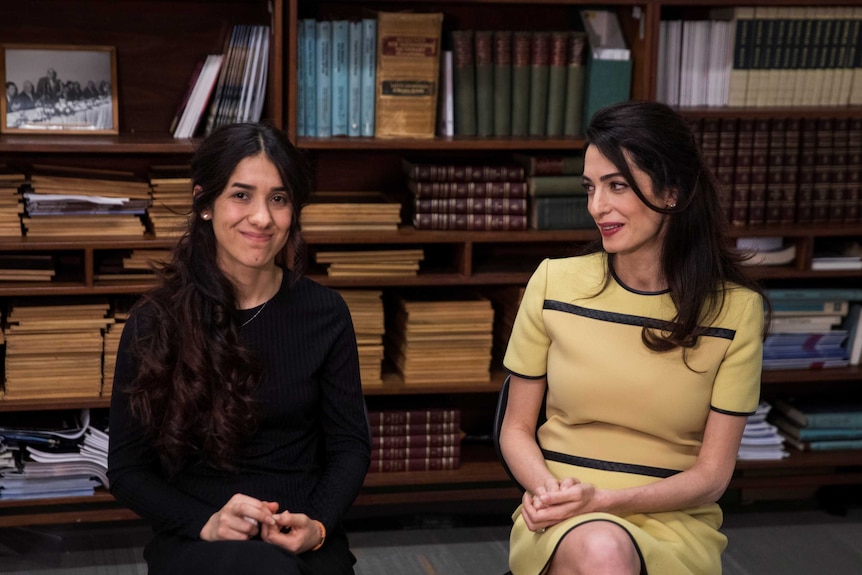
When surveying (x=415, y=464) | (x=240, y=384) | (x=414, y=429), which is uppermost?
(x=240, y=384)

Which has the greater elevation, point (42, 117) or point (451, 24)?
point (451, 24)

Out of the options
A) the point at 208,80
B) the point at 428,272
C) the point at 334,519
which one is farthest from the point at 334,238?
the point at 334,519

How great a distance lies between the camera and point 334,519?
2.04 m

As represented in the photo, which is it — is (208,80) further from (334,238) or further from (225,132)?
(225,132)

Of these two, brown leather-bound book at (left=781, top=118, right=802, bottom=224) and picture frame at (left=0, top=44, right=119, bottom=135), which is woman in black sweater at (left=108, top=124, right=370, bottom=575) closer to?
picture frame at (left=0, top=44, right=119, bottom=135)

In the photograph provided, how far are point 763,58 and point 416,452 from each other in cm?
161

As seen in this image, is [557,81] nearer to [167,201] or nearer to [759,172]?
[759,172]

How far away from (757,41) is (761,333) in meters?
1.60

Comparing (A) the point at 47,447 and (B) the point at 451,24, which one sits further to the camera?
(B) the point at 451,24

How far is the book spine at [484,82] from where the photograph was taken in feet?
10.9

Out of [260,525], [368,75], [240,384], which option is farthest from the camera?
[368,75]

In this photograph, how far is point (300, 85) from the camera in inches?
126

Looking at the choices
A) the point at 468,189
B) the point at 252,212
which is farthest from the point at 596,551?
the point at 468,189

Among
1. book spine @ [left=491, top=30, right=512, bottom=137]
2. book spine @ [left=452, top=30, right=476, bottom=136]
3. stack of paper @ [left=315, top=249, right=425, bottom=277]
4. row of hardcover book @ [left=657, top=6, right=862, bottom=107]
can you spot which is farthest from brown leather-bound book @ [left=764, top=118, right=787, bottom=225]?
stack of paper @ [left=315, top=249, right=425, bottom=277]
